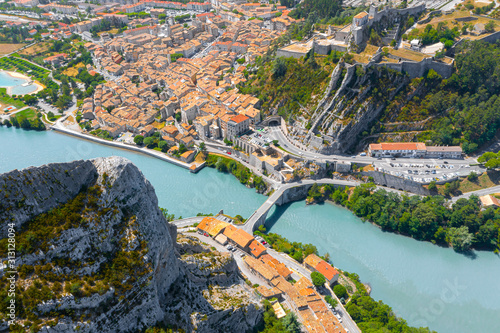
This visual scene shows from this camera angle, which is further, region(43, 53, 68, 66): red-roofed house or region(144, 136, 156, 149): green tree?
region(43, 53, 68, 66): red-roofed house

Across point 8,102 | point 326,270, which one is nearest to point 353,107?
point 326,270

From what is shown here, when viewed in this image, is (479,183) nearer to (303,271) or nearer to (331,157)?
(331,157)

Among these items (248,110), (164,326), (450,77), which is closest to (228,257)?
(164,326)

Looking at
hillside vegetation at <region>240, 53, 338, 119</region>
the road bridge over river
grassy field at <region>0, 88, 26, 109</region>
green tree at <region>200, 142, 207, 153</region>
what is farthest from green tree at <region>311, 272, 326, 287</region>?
grassy field at <region>0, 88, 26, 109</region>

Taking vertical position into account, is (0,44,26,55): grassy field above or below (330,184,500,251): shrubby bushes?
above

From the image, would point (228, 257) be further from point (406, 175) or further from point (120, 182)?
point (406, 175)

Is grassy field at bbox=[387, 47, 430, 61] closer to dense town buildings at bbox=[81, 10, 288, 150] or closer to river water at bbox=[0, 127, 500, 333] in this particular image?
dense town buildings at bbox=[81, 10, 288, 150]

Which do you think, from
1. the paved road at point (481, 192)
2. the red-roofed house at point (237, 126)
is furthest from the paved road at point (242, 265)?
the paved road at point (481, 192)
